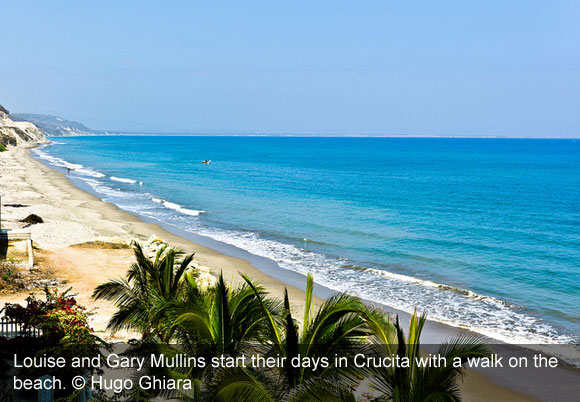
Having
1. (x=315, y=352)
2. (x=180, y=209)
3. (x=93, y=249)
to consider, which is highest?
(x=315, y=352)

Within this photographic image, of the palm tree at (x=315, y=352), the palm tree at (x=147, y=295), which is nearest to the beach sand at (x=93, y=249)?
the palm tree at (x=147, y=295)

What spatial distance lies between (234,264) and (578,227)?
26131 millimetres

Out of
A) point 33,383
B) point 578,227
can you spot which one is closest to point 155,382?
point 33,383

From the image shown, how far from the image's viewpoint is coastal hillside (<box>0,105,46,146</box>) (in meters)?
126

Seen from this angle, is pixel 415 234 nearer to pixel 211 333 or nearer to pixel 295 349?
pixel 211 333

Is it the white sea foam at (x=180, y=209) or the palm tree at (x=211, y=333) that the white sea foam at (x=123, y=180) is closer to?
the white sea foam at (x=180, y=209)

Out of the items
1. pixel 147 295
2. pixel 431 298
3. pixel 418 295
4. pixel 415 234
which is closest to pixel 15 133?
pixel 415 234

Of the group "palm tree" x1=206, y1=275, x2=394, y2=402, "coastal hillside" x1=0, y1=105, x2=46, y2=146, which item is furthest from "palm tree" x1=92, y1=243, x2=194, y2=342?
"coastal hillside" x1=0, y1=105, x2=46, y2=146

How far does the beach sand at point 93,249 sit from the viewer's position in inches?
613

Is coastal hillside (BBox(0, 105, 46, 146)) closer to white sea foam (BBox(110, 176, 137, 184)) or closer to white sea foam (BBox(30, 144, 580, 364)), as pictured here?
white sea foam (BBox(110, 176, 137, 184))

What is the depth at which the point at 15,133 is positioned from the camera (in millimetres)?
144375

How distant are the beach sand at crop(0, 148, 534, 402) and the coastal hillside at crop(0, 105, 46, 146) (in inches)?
3210

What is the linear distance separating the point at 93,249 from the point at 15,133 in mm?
138686

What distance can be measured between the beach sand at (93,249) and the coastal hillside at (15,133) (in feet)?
268
